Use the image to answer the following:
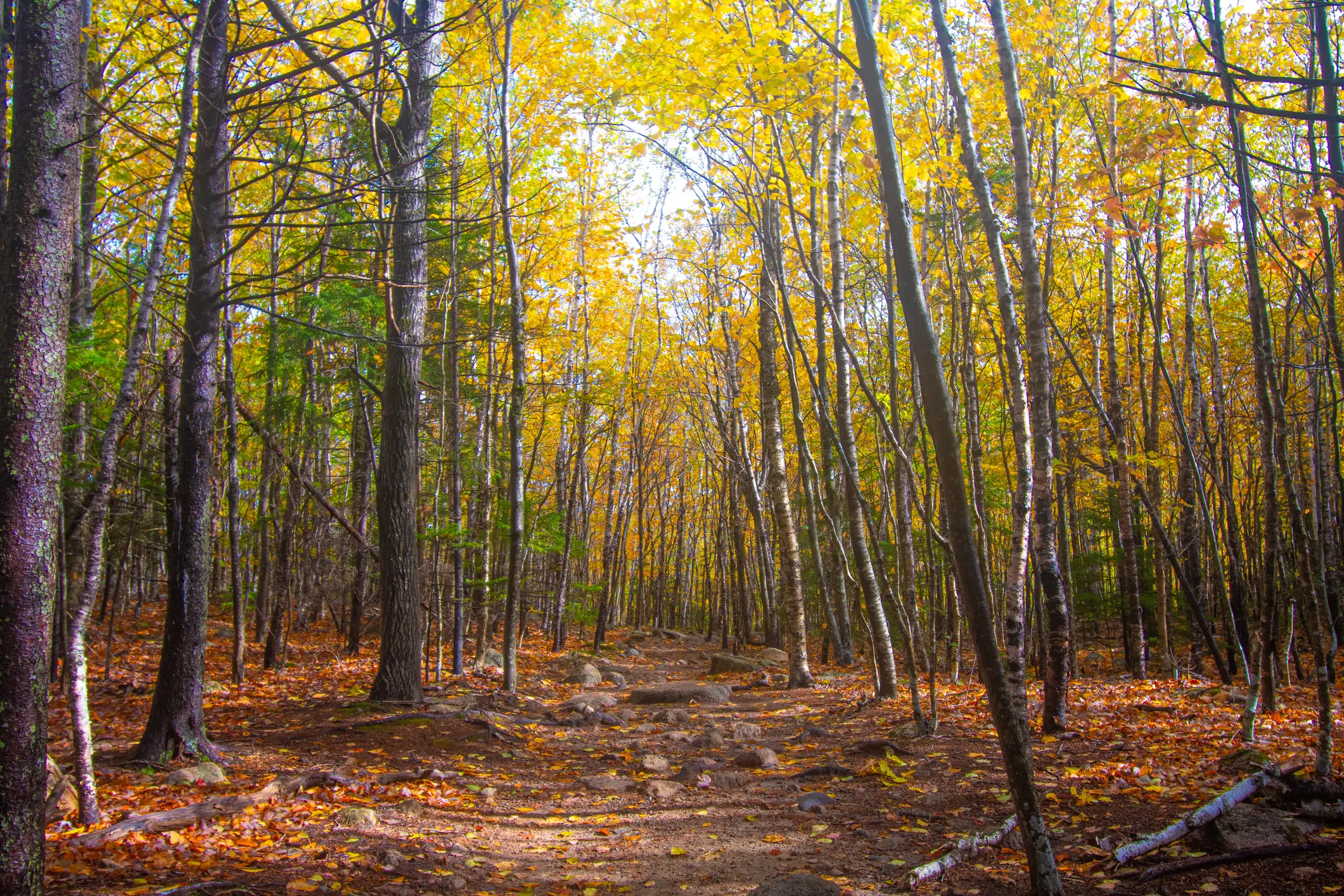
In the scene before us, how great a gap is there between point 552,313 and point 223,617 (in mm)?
11371

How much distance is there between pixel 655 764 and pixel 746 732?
68.2 inches

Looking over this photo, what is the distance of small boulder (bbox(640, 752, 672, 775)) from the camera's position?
21.3ft

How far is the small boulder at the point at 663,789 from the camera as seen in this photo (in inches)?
224

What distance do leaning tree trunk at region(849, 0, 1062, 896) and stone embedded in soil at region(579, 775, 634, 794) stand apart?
12.2ft

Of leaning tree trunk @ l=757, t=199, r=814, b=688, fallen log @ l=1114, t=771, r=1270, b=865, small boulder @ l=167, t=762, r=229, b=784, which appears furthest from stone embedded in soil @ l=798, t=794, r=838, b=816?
leaning tree trunk @ l=757, t=199, r=814, b=688

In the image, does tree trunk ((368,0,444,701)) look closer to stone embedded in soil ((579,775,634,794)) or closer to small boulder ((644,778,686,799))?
stone embedded in soil ((579,775,634,794))

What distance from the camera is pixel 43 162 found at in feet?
10.0

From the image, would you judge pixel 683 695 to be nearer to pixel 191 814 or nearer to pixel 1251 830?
pixel 191 814

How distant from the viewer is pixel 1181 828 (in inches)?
145

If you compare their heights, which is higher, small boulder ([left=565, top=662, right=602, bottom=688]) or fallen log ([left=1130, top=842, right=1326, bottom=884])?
fallen log ([left=1130, top=842, right=1326, bottom=884])

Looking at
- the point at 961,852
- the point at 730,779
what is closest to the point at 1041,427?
the point at 961,852

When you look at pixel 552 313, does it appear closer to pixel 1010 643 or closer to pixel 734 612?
pixel 734 612

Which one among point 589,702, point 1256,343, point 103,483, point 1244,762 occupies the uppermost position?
point 1256,343

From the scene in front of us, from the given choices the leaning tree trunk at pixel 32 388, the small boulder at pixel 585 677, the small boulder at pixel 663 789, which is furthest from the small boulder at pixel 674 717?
the leaning tree trunk at pixel 32 388
